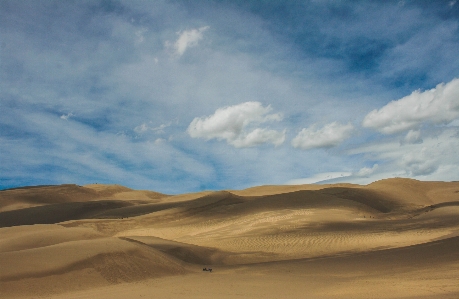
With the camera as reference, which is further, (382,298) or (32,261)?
(32,261)

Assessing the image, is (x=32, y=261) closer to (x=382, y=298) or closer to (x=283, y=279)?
(x=283, y=279)

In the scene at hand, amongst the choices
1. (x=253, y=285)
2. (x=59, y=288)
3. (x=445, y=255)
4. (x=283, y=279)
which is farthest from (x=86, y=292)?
(x=445, y=255)

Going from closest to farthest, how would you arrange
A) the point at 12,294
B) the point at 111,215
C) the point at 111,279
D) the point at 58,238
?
1. the point at 12,294
2. the point at 111,279
3. the point at 58,238
4. the point at 111,215

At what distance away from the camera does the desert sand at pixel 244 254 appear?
30.1 ft

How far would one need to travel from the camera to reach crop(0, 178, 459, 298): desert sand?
30.1 ft

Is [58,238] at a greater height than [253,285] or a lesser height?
greater

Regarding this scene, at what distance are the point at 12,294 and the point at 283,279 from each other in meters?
6.98

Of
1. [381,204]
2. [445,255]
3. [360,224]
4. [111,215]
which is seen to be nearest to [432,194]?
[381,204]

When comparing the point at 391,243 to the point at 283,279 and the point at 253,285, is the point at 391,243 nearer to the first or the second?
the point at 283,279

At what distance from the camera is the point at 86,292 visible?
984cm

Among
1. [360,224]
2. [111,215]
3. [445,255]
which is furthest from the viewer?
[111,215]

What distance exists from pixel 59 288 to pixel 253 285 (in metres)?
5.13

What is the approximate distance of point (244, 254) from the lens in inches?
684

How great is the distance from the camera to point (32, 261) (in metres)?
11.1
